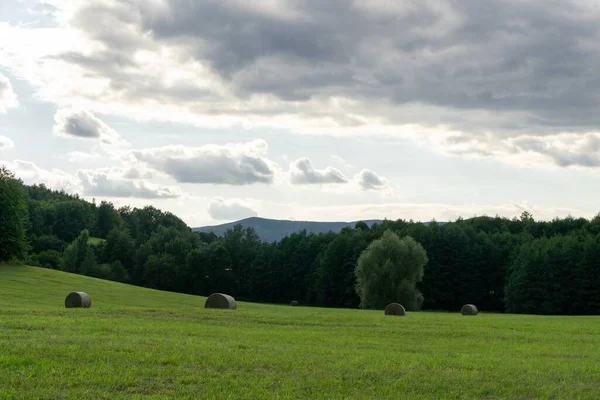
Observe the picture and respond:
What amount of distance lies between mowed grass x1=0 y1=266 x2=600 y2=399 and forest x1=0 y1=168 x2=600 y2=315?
63.5m

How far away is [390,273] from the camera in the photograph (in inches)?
3219

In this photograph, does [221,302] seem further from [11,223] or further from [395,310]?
[11,223]

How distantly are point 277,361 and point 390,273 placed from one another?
6581 cm

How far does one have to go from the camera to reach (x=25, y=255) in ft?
269

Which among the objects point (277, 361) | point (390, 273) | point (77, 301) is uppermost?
point (390, 273)

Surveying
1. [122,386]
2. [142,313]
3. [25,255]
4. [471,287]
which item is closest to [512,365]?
[122,386]

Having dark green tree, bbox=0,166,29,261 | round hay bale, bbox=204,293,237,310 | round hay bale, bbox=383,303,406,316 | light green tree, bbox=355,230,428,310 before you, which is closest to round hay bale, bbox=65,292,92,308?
round hay bale, bbox=204,293,237,310

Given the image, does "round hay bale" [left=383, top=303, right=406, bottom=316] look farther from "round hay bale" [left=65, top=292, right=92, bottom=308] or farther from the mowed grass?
"round hay bale" [left=65, top=292, right=92, bottom=308]

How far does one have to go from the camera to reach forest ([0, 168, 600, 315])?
91188 mm

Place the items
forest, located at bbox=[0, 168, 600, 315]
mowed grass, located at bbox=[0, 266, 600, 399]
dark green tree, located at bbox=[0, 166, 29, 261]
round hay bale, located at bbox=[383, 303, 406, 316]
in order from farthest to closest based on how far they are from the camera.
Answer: forest, located at bbox=[0, 168, 600, 315] < dark green tree, located at bbox=[0, 166, 29, 261] < round hay bale, located at bbox=[383, 303, 406, 316] < mowed grass, located at bbox=[0, 266, 600, 399]

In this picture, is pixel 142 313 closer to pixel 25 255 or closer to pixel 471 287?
pixel 25 255

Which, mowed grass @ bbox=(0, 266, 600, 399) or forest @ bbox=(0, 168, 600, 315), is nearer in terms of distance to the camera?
mowed grass @ bbox=(0, 266, 600, 399)

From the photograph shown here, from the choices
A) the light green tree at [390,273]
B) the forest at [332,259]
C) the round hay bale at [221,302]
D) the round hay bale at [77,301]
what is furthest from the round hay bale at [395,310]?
the forest at [332,259]

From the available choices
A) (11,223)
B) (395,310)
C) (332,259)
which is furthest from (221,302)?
(332,259)
